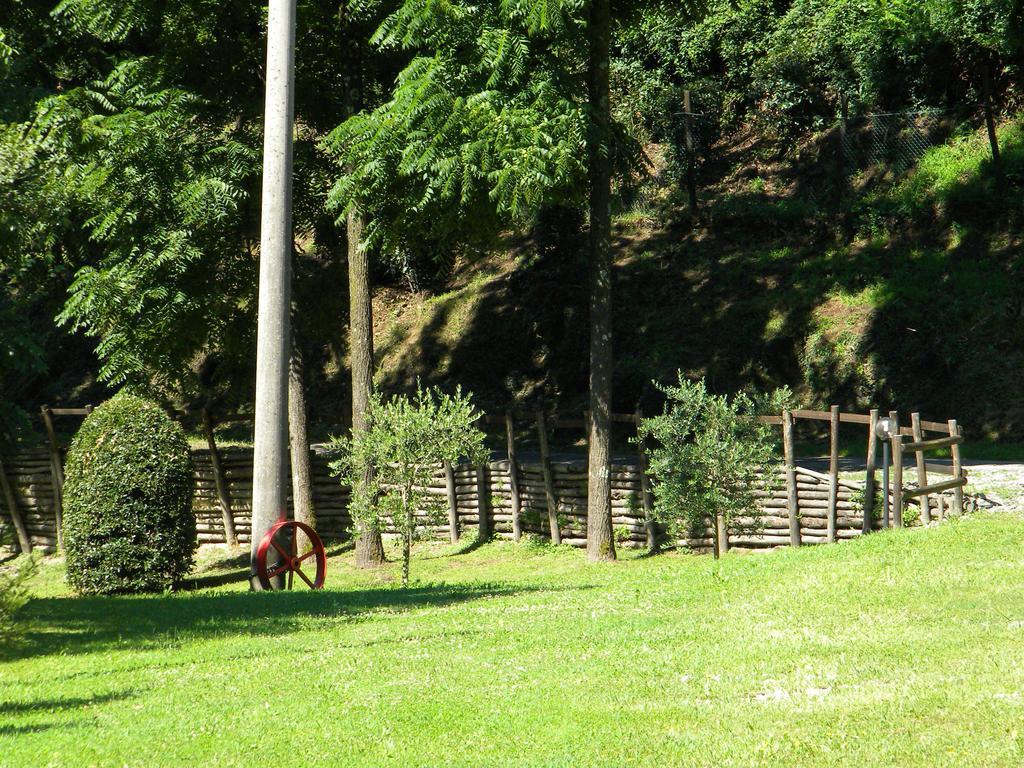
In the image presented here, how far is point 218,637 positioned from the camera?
9055 mm

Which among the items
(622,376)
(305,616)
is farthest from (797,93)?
(305,616)

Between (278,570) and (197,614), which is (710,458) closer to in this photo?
(278,570)

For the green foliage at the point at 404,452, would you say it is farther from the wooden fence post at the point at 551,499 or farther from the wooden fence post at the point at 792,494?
the wooden fence post at the point at 792,494

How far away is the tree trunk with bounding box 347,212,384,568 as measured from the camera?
57.8 ft

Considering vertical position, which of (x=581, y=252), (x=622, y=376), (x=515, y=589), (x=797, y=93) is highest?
(x=797, y=93)

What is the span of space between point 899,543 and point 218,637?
6523 millimetres

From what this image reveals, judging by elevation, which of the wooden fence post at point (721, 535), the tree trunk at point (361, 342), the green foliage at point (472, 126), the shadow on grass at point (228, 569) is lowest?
the shadow on grass at point (228, 569)

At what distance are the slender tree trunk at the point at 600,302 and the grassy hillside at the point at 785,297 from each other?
5343 mm

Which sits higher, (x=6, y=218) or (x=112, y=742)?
(x=6, y=218)

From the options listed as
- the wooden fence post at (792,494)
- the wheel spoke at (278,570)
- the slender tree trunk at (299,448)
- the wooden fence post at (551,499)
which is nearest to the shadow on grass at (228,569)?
the slender tree trunk at (299,448)

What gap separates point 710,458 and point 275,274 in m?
6.53

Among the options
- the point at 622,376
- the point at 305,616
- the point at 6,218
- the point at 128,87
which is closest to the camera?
the point at 6,218

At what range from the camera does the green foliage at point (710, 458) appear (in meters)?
15.4

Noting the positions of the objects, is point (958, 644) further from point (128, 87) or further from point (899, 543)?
point (128, 87)
